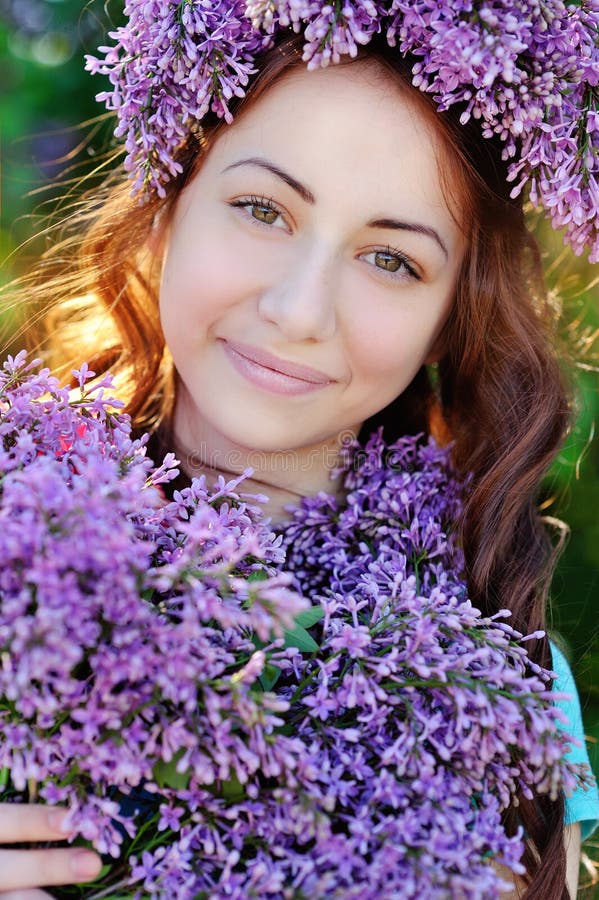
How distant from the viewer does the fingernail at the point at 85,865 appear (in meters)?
1.10

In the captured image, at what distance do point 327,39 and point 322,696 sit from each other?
3.51 ft

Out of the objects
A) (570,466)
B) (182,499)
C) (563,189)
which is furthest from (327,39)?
(570,466)

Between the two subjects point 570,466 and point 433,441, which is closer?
point 433,441

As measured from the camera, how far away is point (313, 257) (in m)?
1.62

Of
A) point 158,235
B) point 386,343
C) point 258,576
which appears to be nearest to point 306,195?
point 386,343

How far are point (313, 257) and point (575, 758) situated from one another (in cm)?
118

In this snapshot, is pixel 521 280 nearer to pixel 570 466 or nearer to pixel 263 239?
pixel 263 239

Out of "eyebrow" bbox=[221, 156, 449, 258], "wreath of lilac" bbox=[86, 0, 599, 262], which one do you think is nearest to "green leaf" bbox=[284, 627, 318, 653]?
"eyebrow" bbox=[221, 156, 449, 258]

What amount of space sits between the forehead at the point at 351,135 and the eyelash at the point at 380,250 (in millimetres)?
80

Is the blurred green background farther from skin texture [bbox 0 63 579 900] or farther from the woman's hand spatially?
the woman's hand

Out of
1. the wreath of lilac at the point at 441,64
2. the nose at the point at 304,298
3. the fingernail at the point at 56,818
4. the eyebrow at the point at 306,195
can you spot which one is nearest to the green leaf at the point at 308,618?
the fingernail at the point at 56,818

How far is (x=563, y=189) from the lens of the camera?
1613 millimetres

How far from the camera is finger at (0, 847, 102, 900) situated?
43.4 inches

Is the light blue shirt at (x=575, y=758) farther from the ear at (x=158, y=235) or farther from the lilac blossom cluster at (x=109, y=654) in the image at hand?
the ear at (x=158, y=235)
